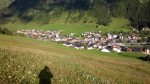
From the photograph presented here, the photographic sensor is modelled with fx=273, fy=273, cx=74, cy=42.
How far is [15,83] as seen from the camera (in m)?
15.9

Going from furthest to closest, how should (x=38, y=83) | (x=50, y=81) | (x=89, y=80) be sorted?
(x=89, y=80), (x=50, y=81), (x=38, y=83)

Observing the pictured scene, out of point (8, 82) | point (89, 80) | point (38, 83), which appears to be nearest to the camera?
point (8, 82)

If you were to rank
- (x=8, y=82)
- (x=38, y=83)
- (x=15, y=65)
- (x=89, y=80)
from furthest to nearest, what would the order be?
(x=89, y=80)
(x=15, y=65)
(x=38, y=83)
(x=8, y=82)

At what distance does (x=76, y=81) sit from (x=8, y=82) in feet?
21.3

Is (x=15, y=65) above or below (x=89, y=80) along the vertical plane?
above

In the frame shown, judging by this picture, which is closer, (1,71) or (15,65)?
(1,71)

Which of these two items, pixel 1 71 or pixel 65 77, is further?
pixel 65 77

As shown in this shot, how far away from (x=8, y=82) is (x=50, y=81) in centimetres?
373

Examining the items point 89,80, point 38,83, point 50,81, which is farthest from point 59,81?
point 89,80

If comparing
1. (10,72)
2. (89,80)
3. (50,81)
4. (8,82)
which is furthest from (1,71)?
(89,80)

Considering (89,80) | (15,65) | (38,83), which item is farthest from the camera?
(89,80)

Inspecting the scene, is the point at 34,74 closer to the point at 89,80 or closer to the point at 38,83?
the point at 38,83

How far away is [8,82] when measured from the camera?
15.8 metres

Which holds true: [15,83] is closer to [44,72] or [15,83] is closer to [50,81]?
[50,81]
